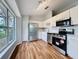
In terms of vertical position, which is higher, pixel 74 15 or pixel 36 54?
pixel 74 15

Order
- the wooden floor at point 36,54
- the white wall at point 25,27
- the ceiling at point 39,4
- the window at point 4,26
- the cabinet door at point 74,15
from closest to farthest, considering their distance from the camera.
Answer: the window at point 4,26 < the cabinet door at point 74,15 < the wooden floor at point 36,54 < the ceiling at point 39,4 < the white wall at point 25,27

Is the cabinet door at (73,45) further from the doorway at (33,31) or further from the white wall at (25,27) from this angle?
the doorway at (33,31)

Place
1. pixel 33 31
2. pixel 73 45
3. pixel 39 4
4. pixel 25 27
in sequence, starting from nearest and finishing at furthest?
pixel 73 45
pixel 39 4
pixel 25 27
pixel 33 31

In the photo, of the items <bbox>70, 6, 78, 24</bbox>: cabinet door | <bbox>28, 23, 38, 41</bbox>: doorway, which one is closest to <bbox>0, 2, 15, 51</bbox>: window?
<bbox>70, 6, 78, 24</bbox>: cabinet door

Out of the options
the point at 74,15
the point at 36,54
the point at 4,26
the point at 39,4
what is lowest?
the point at 36,54

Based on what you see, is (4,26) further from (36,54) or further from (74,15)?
(74,15)

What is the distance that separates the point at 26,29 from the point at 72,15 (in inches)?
232

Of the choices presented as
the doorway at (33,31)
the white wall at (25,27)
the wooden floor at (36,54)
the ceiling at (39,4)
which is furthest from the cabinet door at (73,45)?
the doorway at (33,31)

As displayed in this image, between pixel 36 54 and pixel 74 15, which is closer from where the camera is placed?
pixel 74 15

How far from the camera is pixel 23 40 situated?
852cm

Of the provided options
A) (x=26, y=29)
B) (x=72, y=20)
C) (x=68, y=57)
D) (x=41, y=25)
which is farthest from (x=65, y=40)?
(x=41, y=25)

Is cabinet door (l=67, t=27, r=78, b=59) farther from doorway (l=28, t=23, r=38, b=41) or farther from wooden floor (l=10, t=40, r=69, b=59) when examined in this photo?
doorway (l=28, t=23, r=38, b=41)

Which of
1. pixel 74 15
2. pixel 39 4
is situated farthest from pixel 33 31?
pixel 74 15

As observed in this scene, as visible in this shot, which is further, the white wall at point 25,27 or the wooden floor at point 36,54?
the white wall at point 25,27
